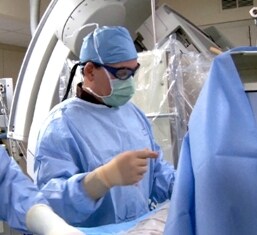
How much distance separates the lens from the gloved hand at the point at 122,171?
4.00 feet

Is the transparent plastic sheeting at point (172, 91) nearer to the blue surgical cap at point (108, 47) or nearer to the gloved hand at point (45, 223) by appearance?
the blue surgical cap at point (108, 47)

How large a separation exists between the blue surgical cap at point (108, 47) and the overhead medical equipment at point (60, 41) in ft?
2.32

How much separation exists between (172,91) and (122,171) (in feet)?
3.15

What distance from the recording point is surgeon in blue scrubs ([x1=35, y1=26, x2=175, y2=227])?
131cm

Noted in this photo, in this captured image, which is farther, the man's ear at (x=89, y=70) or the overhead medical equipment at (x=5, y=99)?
the overhead medical equipment at (x=5, y=99)

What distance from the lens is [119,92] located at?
5.20 ft

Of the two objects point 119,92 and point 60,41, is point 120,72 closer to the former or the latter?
point 119,92

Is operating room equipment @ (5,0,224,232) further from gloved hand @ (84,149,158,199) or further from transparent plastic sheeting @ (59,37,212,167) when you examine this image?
gloved hand @ (84,149,158,199)

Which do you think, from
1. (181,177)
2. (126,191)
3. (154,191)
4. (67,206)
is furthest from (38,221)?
(154,191)

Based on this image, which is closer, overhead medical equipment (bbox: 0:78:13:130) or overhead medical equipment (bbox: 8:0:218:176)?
overhead medical equipment (bbox: 8:0:218:176)

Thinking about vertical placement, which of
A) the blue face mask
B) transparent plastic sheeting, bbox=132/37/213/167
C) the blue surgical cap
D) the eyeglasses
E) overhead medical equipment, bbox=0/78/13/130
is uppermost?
the blue surgical cap

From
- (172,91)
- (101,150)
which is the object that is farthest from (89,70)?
(172,91)

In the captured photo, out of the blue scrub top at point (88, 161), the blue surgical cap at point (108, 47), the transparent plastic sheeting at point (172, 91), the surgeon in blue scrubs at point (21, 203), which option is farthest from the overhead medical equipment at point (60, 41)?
the surgeon in blue scrubs at point (21, 203)

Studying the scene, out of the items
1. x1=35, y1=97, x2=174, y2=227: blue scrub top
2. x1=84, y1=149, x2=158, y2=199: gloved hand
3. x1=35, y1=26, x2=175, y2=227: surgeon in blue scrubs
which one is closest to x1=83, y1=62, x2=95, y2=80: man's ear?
x1=35, y1=26, x2=175, y2=227: surgeon in blue scrubs
